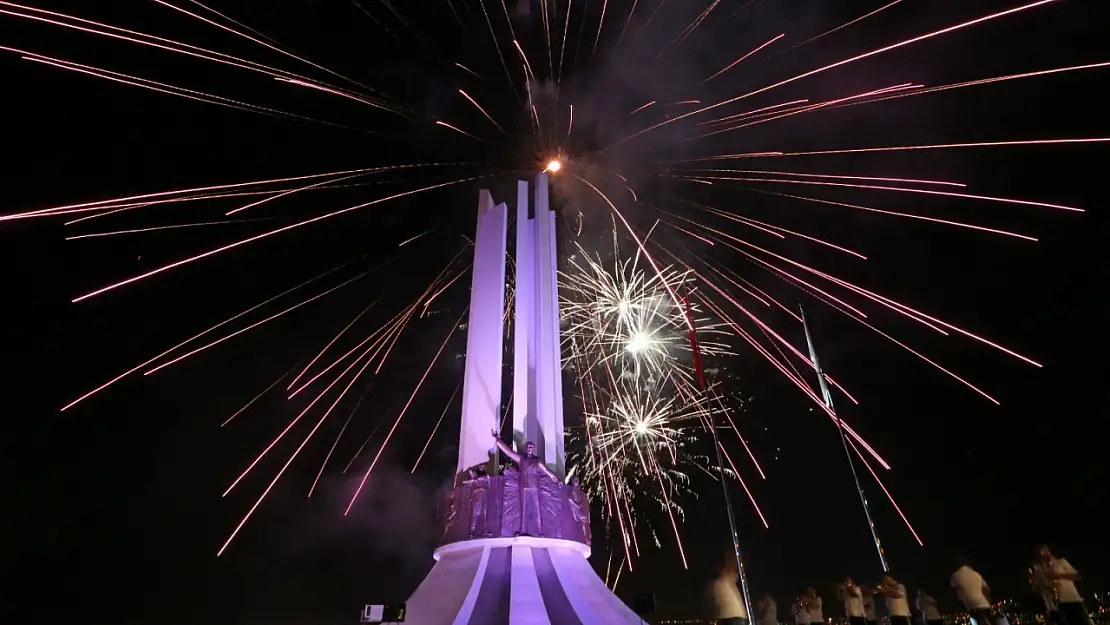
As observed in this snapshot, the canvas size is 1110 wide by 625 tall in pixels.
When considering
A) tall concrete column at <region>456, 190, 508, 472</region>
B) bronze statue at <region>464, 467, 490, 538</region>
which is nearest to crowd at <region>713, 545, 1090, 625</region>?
bronze statue at <region>464, 467, 490, 538</region>

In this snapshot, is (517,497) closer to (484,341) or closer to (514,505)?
(514,505)

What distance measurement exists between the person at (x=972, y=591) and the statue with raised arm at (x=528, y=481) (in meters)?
7.09

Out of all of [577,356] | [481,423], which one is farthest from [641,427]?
[481,423]

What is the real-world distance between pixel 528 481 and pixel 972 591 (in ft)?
25.2

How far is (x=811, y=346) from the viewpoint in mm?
16922

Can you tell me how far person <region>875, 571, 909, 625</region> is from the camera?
1048 centimetres

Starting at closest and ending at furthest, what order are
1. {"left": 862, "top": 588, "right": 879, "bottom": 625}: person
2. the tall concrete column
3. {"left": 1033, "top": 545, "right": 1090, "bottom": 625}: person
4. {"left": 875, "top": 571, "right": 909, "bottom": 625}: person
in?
{"left": 1033, "top": 545, "right": 1090, "bottom": 625}: person < {"left": 875, "top": 571, "right": 909, "bottom": 625}: person < {"left": 862, "top": 588, "right": 879, "bottom": 625}: person < the tall concrete column

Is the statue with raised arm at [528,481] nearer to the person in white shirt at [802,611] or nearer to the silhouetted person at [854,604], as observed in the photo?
the person in white shirt at [802,611]

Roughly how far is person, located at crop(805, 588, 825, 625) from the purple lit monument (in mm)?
3142

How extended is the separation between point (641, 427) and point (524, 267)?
215 inches

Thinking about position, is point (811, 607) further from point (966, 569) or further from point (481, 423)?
point (481, 423)

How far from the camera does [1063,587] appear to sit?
886 cm

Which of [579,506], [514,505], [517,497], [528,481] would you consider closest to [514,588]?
[514,505]

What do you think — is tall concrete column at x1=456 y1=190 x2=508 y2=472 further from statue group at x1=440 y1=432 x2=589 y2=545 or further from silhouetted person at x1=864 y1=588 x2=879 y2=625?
silhouetted person at x1=864 y1=588 x2=879 y2=625
